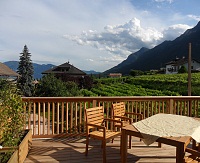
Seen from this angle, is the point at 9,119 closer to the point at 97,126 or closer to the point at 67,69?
the point at 97,126

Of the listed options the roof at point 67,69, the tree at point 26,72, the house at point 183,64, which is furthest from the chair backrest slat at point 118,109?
the house at point 183,64

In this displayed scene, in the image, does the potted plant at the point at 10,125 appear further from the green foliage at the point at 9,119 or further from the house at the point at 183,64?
the house at the point at 183,64

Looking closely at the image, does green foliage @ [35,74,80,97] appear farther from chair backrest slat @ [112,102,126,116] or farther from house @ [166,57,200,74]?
house @ [166,57,200,74]

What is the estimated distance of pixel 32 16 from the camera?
7.56 meters

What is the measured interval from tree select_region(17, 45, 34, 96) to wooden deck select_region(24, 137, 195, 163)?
2101 centimetres

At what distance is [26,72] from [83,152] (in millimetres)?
25273

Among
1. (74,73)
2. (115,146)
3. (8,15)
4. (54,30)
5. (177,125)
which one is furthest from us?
(74,73)

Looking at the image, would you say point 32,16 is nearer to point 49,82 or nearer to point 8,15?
point 8,15

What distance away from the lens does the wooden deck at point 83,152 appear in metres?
3.64

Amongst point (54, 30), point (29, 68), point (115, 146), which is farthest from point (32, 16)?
point (29, 68)

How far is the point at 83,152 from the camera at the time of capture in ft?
13.1

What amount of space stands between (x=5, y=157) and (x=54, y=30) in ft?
22.1

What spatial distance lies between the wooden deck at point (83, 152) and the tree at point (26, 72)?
21.0m

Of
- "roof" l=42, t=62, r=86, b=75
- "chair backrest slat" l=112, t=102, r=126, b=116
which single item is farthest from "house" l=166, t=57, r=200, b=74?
"chair backrest slat" l=112, t=102, r=126, b=116
